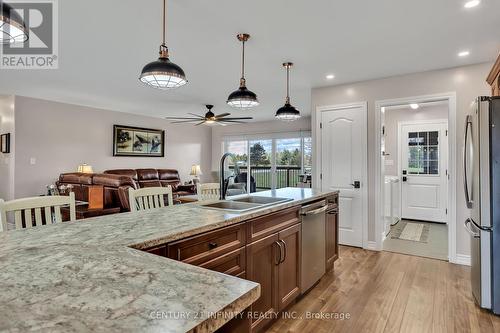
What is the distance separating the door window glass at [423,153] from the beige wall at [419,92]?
2.48 m

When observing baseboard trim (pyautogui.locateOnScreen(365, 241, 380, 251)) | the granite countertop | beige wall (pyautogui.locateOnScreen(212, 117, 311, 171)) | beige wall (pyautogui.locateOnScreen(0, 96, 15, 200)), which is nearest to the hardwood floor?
baseboard trim (pyautogui.locateOnScreen(365, 241, 380, 251))

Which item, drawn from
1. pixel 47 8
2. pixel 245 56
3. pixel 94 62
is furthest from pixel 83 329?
pixel 94 62

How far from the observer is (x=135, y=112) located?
23.3ft

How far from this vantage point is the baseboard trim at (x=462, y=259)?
3.42 metres

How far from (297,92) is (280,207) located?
3.41 meters

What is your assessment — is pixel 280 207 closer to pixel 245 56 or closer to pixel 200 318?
pixel 200 318

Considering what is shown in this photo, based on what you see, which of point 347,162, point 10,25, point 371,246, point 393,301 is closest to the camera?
point 10,25

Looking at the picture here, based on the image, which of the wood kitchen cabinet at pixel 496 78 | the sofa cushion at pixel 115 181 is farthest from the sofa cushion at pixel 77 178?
the wood kitchen cabinet at pixel 496 78

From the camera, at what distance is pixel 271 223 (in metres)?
2.04

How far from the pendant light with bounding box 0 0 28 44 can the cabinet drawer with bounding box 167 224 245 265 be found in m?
1.36

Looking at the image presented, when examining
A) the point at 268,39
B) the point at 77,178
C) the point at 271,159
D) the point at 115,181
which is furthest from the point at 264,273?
the point at 271,159

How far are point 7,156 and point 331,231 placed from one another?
617 cm

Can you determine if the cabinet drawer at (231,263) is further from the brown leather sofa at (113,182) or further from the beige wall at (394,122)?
the beige wall at (394,122)

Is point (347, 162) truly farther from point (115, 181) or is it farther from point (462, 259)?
point (115, 181)
